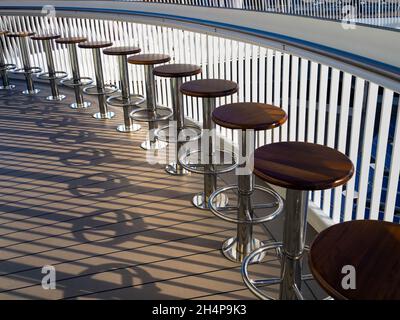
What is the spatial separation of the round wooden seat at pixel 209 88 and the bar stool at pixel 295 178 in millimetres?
960

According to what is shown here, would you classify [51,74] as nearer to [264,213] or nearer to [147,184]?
[147,184]

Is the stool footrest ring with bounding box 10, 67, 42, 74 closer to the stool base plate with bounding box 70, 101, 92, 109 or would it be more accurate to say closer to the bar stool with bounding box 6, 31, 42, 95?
the bar stool with bounding box 6, 31, 42, 95

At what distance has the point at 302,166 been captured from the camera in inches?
65.8

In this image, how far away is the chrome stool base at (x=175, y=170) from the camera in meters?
3.62

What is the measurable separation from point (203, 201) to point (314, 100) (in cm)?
104

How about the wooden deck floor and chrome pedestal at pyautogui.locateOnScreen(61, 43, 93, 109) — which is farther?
chrome pedestal at pyautogui.locateOnScreen(61, 43, 93, 109)

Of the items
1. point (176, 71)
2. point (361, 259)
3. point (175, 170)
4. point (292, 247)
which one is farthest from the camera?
point (175, 170)

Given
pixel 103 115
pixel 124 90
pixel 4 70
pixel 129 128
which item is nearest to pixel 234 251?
pixel 129 128

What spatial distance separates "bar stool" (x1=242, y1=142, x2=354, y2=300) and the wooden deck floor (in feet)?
1.61

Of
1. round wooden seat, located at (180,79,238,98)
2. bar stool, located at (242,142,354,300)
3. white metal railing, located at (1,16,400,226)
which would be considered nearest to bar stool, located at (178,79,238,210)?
round wooden seat, located at (180,79,238,98)

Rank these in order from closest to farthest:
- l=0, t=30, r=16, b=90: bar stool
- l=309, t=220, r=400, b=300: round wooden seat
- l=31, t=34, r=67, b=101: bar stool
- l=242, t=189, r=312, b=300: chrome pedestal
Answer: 1. l=309, t=220, r=400, b=300: round wooden seat
2. l=242, t=189, r=312, b=300: chrome pedestal
3. l=31, t=34, r=67, b=101: bar stool
4. l=0, t=30, r=16, b=90: bar stool

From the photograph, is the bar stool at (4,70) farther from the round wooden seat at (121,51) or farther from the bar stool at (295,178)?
the bar stool at (295,178)

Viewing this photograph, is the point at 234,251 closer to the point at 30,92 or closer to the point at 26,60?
the point at 30,92

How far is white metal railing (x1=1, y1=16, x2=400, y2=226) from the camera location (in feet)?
7.34
